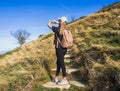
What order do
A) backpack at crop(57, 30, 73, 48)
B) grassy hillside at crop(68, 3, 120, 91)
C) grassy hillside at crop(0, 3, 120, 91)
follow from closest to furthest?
grassy hillside at crop(68, 3, 120, 91) < grassy hillside at crop(0, 3, 120, 91) < backpack at crop(57, 30, 73, 48)

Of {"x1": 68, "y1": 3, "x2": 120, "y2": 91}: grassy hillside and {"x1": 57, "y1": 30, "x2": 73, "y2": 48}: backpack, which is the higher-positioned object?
{"x1": 57, "y1": 30, "x2": 73, "y2": 48}: backpack

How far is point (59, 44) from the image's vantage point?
30.9 feet

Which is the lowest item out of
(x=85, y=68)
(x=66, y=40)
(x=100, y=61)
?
(x=85, y=68)

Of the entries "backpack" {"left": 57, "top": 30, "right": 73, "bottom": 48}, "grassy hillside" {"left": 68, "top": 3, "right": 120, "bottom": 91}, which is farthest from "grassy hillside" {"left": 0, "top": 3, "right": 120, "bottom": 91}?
"backpack" {"left": 57, "top": 30, "right": 73, "bottom": 48}

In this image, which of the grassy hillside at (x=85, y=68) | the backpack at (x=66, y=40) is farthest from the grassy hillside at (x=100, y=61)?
the backpack at (x=66, y=40)

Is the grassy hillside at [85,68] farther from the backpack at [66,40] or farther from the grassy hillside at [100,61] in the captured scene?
the backpack at [66,40]

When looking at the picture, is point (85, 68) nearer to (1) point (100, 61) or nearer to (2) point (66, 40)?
(1) point (100, 61)

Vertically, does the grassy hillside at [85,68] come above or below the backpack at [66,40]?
below

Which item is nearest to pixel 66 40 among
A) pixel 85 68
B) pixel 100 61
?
pixel 85 68

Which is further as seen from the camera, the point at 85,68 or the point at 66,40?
the point at 85,68

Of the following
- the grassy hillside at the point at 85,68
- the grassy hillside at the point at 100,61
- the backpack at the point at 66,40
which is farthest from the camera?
the backpack at the point at 66,40

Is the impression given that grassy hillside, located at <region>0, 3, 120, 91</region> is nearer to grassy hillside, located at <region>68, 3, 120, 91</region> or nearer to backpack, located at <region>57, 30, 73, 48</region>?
grassy hillside, located at <region>68, 3, 120, 91</region>

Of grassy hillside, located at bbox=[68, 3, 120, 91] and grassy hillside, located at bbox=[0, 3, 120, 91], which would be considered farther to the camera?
grassy hillside, located at bbox=[0, 3, 120, 91]

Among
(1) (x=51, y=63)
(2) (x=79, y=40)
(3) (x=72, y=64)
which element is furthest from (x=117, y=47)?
(2) (x=79, y=40)
